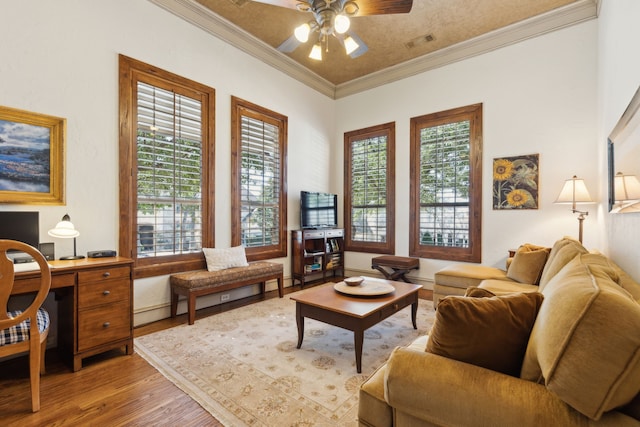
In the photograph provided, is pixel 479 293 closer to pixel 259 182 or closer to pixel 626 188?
pixel 626 188

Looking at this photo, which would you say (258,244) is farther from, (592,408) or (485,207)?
(592,408)

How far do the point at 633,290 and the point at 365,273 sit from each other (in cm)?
432

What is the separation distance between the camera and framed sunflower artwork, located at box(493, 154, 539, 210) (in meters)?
4.00

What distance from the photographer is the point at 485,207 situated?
171 inches

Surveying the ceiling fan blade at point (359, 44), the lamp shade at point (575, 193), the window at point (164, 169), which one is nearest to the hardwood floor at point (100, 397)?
the window at point (164, 169)

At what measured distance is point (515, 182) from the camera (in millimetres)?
4109

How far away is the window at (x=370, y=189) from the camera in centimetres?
527

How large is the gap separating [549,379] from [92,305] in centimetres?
283

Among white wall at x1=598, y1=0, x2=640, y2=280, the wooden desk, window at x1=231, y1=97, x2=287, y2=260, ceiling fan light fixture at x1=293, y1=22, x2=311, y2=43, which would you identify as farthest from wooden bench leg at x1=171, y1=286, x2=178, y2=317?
white wall at x1=598, y1=0, x2=640, y2=280

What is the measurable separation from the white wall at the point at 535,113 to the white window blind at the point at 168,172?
350 centimetres

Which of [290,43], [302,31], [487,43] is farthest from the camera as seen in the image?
[487,43]

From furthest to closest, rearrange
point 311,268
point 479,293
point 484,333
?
1. point 311,268
2. point 479,293
3. point 484,333

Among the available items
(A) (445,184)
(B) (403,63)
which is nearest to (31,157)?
(A) (445,184)

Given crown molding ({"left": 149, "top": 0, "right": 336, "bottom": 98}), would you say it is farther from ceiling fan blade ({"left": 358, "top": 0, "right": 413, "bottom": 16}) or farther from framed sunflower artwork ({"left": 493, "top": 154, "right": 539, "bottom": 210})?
framed sunflower artwork ({"left": 493, "top": 154, "right": 539, "bottom": 210})
